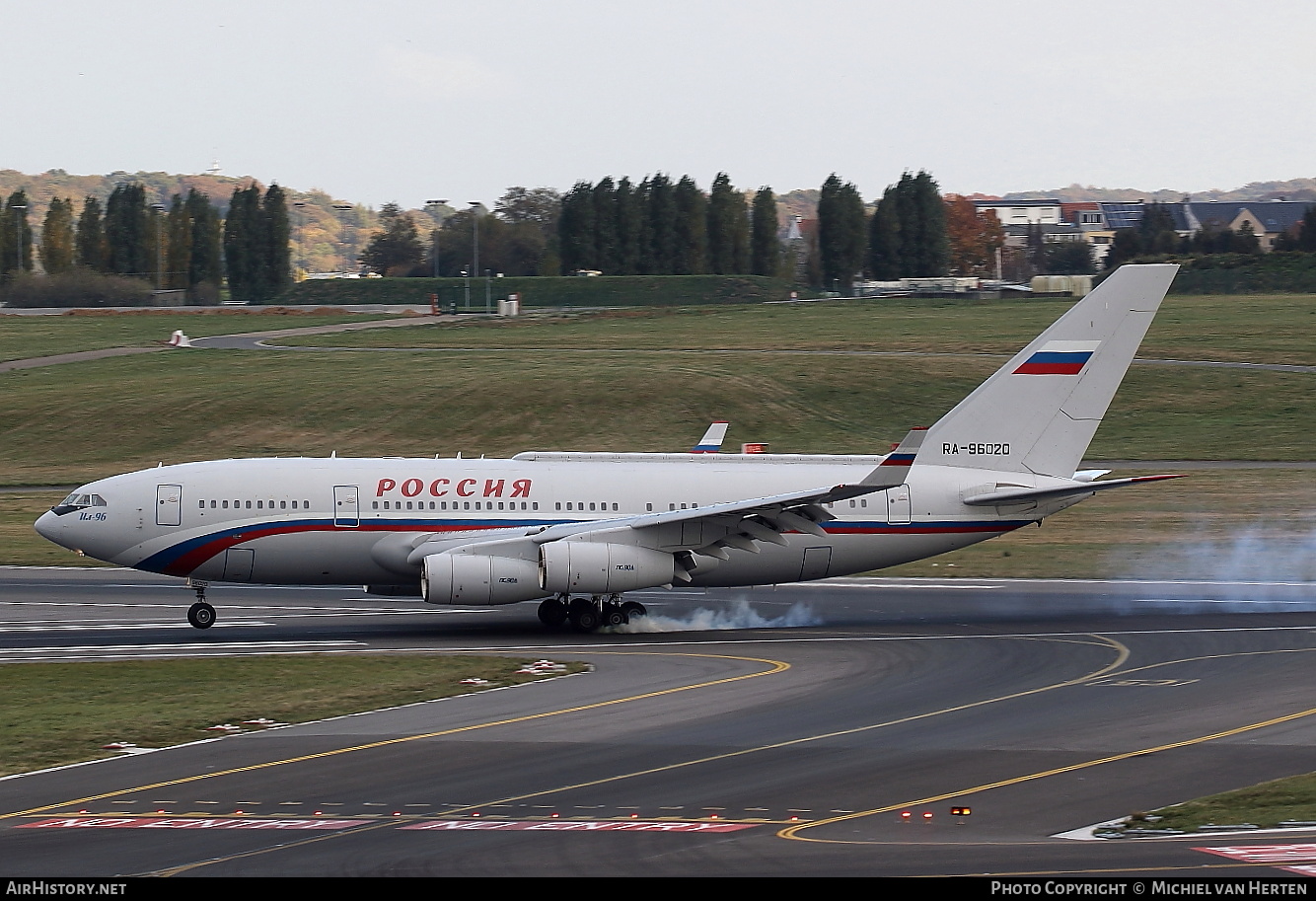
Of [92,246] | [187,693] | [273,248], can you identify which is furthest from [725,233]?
[187,693]

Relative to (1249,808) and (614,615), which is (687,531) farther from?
(1249,808)

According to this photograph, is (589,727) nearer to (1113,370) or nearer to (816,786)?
(816,786)

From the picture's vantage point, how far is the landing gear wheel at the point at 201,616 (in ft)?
121

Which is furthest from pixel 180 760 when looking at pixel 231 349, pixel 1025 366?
pixel 231 349

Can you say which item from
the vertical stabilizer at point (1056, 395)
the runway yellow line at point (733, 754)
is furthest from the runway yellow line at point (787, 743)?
the vertical stabilizer at point (1056, 395)

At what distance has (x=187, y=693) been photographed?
28.7 metres

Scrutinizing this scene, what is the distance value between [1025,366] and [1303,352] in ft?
227

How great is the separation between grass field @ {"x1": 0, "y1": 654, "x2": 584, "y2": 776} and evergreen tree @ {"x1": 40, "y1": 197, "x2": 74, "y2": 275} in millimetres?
165738

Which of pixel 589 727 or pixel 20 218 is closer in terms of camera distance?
pixel 589 727

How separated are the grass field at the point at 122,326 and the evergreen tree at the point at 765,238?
51.3m

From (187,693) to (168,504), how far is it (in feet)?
32.1

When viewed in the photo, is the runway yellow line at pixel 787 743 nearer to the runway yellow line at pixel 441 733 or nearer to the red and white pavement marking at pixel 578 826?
the red and white pavement marking at pixel 578 826
